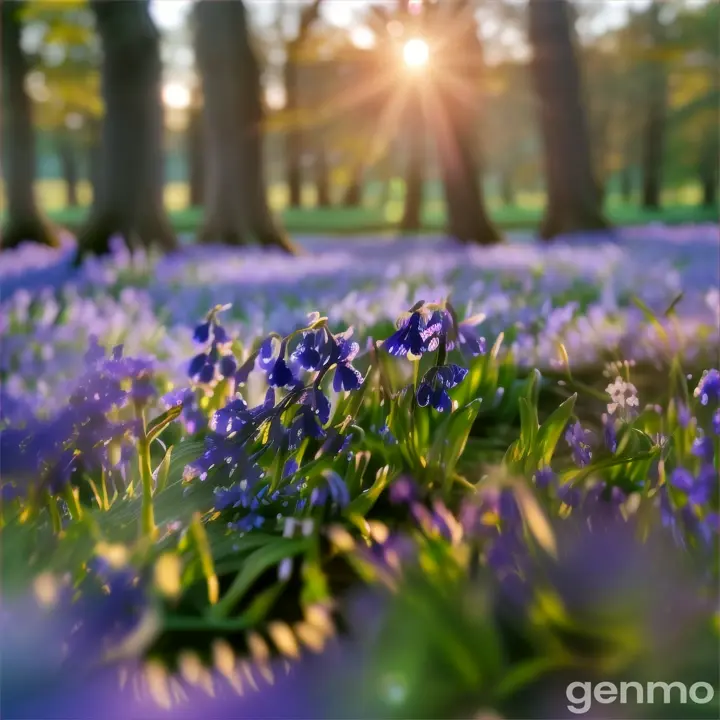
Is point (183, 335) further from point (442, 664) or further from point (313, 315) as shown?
point (442, 664)

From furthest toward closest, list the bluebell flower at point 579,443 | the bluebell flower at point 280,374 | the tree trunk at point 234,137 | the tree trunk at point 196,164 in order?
1. the tree trunk at point 196,164
2. the tree trunk at point 234,137
3. the bluebell flower at point 579,443
4. the bluebell flower at point 280,374

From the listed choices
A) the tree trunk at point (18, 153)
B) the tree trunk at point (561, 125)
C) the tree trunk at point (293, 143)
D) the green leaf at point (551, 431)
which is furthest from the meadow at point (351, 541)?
the tree trunk at point (293, 143)

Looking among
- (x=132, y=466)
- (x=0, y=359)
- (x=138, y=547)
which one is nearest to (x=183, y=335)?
(x=0, y=359)

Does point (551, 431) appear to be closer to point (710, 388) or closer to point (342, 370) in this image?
point (710, 388)

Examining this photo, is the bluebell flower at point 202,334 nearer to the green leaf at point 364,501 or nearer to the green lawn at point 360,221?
the green leaf at point 364,501

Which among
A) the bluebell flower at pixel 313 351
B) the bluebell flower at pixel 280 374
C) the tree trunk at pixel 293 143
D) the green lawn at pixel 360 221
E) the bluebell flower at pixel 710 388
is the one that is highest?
the tree trunk at pixel 293 143

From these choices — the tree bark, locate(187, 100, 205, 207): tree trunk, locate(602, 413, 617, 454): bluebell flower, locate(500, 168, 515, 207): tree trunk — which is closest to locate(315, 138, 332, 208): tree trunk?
locate(187, 100, 205, 207): tree trunk

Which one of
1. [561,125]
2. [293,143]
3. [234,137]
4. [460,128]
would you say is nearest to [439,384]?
[234,137]
